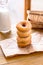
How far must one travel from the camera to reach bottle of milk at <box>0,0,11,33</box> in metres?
0.80

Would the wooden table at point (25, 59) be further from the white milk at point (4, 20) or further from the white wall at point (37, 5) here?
the white wall at point (37, 5)

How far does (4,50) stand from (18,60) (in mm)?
83

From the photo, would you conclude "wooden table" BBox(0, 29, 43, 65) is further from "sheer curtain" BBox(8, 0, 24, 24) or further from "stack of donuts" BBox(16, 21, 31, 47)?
"sheer curtain" BBox(8, 0, 24, 24)

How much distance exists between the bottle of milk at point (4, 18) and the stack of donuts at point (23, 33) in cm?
17

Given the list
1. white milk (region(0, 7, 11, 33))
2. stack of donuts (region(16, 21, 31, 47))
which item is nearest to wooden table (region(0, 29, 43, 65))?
stack of donuts (region(16, 21, 31, 47))

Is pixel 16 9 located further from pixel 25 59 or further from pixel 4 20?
pixel 25 59

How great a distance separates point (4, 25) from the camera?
82 cm

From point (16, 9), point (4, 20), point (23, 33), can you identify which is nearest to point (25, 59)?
point (23, 33)

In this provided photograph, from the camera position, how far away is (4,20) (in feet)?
2.65

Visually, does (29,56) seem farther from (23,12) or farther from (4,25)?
(23,12)

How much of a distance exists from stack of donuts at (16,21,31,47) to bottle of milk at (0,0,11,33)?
0.17 m

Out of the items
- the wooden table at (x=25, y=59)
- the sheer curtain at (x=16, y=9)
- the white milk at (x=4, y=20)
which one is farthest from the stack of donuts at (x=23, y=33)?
the sheer curtain at (x=16, y=9)

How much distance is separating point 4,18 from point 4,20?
0.04 ft

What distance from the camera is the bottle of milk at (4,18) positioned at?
0.80 metres
